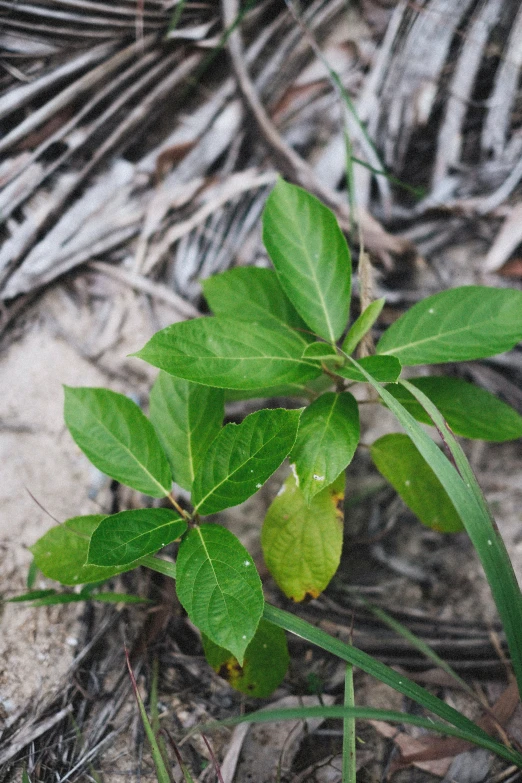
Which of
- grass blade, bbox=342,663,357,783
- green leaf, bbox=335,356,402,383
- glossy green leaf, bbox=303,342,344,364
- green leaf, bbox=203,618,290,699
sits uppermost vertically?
glossy green leaf, bbox=303,342,344,364

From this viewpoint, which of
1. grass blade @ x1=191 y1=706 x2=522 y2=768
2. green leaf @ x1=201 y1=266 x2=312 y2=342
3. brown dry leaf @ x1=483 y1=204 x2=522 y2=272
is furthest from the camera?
brown dry leaf @ x1=483 y1=204 x2=522 y2=272

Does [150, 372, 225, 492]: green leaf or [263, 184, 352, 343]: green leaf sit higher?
[263, 184, 352, 343]: green leaf

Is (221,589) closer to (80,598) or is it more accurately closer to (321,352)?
(80,598)

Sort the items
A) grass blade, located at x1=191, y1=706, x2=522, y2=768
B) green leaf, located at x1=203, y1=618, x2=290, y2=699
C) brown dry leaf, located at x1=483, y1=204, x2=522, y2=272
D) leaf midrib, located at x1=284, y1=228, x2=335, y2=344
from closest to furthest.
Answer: grass blade, located at x1=191, y1=706, x2=522, y2=768
green leaf, located at x1=203, y1=618, x2=290, y2=699
leaf midrib, located at x1=284, y1=228, x2=335, y2=344
brown dry leaf, located at x1=483, y1=204, x2=522, y2=272

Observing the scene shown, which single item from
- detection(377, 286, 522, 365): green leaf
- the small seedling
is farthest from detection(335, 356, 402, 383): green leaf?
detection(377, 286, 522, 365): green leaf

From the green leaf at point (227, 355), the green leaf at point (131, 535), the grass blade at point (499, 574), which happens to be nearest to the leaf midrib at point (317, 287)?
the green leaf at point (227, 355)

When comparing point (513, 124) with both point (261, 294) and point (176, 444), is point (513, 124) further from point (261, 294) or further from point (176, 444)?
point (176, 444)

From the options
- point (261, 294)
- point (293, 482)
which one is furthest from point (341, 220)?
point (293, 482)

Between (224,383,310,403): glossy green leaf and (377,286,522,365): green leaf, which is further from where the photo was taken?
(224,383,310,403): glossy green leaf

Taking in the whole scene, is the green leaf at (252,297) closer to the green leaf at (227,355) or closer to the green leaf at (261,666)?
the green leaf at (227,355)

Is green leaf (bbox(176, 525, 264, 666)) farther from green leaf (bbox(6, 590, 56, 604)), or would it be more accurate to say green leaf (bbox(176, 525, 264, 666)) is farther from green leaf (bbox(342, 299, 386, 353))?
green leaf (bbox(342, 299, 386, 353))
